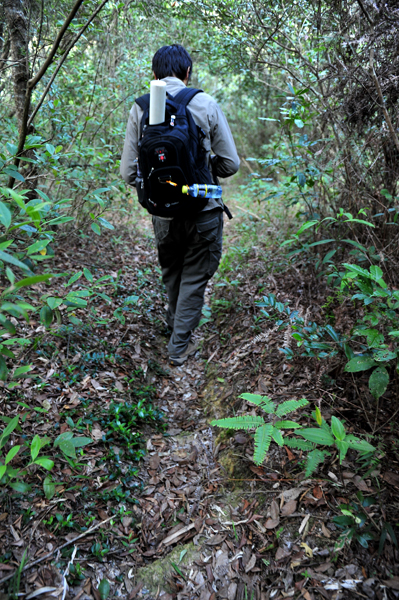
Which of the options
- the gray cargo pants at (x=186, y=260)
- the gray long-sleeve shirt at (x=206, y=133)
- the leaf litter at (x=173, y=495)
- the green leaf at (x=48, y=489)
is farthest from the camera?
the gray cargo pants at (x=186, y=260)

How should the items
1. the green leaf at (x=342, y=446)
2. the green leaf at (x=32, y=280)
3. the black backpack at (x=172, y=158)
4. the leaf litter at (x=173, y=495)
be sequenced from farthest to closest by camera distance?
the black backpack at (x=172, y=158) < the leaf litter at (x=173, y=495) < the green leaf at (x=342, y=446) < the green leaf at (x=32, y=280)

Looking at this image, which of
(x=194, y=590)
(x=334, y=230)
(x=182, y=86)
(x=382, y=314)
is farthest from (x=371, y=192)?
(x=194, y=590)

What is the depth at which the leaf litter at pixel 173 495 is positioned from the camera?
5.88 feet

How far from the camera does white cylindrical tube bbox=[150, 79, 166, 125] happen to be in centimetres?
261

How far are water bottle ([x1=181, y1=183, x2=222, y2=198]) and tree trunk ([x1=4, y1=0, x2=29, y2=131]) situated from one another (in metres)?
1.64

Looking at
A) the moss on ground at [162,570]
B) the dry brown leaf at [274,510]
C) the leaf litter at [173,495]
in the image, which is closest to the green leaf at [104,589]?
the leaf litter at [173,495]

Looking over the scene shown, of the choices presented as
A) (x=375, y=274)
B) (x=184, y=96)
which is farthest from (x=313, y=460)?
(x=184, y=96)

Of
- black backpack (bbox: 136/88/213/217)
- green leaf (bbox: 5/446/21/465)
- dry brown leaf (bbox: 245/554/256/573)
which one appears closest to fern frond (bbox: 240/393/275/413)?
dry brown leaf (bbox: 245/554/256/573)

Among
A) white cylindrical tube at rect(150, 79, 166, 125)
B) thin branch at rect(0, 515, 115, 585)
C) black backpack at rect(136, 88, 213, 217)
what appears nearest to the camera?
thin branch at rect(0, 515, 115, 585)

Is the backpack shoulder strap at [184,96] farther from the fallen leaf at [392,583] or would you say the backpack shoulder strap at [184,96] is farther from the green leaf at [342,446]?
the fallen leaf at [392,583]

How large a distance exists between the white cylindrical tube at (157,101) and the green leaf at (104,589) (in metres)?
3.09

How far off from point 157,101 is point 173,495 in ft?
9.61

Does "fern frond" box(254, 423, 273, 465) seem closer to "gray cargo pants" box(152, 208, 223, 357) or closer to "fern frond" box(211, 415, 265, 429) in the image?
"fern frond" box(211, 415, 265, 429)

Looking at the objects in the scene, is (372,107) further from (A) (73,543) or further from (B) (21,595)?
(B) (21,595)
